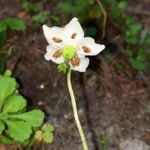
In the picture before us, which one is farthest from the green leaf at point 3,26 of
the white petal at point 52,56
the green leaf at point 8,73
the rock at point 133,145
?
the rock at point 133,145

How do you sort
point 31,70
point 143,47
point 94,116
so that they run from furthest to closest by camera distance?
point 143,47
point 31,70
point 94,116

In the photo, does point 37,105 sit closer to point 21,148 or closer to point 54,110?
point 54,110

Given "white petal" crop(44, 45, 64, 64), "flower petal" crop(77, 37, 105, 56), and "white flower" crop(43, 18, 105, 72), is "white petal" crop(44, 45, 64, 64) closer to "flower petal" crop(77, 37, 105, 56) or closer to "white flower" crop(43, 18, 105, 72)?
"white flower" crop(43, 18, 105, 72)

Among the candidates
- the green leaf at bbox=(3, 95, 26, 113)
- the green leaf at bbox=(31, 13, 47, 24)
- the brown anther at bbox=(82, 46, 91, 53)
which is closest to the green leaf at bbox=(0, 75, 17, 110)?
the green leaf at bbox=(3, 95, 26, 113)

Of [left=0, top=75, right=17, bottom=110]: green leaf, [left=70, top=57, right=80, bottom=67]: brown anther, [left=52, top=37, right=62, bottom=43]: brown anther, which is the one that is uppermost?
[left=52, top=37, right=62, bottom=43]: brown anther

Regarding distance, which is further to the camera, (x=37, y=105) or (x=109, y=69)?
(x=109, y=69)

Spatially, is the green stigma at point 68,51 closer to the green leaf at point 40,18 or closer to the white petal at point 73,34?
the white petal at point 73,34

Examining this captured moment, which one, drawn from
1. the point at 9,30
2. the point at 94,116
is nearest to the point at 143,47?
the point at 94,116
